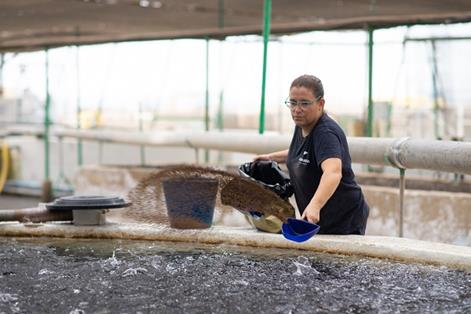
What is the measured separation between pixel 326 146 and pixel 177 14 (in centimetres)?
876

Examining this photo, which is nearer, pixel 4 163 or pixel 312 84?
pixel 312 84

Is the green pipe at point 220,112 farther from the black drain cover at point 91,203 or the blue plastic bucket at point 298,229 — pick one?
the blue plastic bucket at point 298,229

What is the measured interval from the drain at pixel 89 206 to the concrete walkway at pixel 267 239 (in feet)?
0.28

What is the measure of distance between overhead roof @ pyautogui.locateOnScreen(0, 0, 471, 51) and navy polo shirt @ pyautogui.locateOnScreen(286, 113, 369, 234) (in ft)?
15.5

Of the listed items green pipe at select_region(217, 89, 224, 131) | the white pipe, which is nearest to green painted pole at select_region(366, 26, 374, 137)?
the white pipe

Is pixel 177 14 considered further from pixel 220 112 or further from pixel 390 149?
pixel 390 149

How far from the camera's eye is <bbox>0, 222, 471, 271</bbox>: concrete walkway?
4.14m

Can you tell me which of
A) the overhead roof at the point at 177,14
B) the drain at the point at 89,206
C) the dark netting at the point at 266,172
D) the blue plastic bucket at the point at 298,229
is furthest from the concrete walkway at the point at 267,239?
the overhead roof at the point at 177,14

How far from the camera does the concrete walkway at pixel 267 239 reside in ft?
13.6

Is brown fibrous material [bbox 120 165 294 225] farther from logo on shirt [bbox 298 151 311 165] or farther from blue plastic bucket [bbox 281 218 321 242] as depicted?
blue plastic bucket [bbox 281 218 321 242]

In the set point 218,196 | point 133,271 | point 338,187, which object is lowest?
point 133,271

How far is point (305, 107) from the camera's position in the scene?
4.47m

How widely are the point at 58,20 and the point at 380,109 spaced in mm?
6087

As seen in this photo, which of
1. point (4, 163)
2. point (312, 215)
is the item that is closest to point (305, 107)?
point (312, 215)
